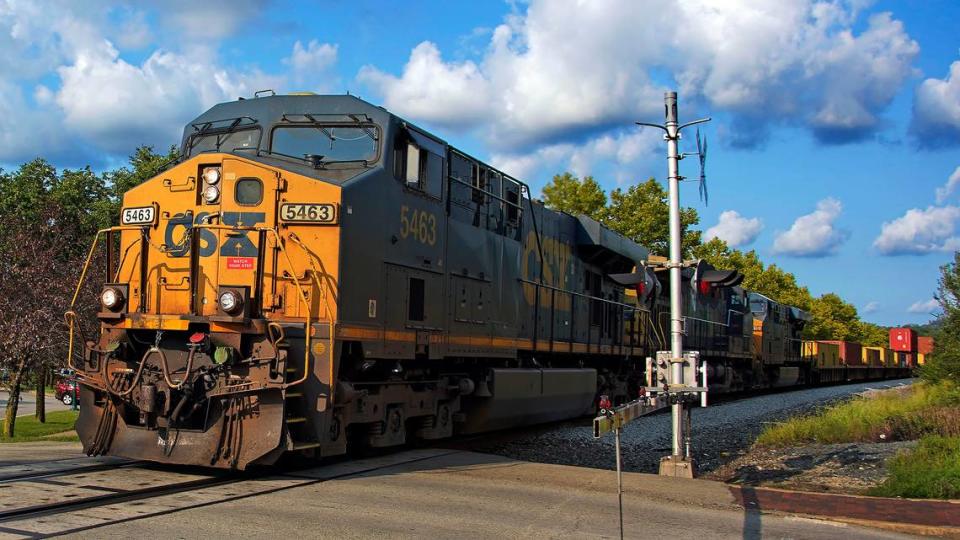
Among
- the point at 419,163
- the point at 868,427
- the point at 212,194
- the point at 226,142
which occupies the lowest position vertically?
the point at 868,427

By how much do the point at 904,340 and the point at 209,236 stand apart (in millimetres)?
52862

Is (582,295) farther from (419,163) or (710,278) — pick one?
(419,163)

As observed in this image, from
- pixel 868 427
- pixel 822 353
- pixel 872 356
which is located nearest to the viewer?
pixel 868 427

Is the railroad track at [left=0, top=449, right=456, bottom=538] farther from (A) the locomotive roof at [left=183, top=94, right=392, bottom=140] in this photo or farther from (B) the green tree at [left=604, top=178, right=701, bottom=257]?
(B) the green tree at [left=604, top=178, right=701, bottom=257]

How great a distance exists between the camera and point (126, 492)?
23.1 feet

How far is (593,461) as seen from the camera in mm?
11688

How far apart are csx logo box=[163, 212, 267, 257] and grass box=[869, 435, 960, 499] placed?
7.36m

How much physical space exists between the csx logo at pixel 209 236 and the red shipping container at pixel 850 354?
40.2 meters

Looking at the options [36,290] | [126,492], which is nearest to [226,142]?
[126,492]

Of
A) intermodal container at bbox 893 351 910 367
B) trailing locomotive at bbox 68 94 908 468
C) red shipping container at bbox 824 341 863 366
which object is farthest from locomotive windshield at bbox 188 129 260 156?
intermodal container at bbox 893 351 910 367

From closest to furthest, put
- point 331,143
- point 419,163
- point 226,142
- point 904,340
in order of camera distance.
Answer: point 331,143 < point 226,142 < point 419,163 < point 904,340

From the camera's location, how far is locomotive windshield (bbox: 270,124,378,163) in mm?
9375

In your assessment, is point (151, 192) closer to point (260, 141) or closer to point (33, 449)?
point (260, 141)

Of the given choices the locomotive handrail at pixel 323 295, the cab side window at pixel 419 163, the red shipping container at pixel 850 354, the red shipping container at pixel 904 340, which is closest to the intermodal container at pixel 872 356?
the red shipping container at pixel 904 340
